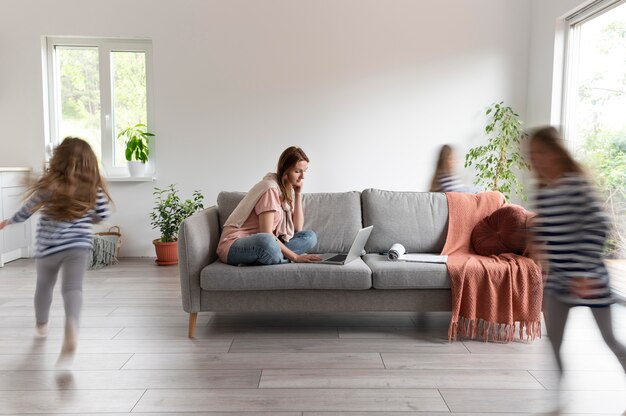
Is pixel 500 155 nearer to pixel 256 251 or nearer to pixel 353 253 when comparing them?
pixel 353 253

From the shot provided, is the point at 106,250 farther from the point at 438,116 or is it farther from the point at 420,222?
the point at 438,116

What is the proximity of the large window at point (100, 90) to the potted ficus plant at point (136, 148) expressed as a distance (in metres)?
0.09

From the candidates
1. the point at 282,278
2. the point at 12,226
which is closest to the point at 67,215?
the point at 282,278

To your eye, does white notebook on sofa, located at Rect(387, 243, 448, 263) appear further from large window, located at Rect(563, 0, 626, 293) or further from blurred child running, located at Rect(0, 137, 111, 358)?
blurred child running, located at Rect(0, 137, 111, 358)

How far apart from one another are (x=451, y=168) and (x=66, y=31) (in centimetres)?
373

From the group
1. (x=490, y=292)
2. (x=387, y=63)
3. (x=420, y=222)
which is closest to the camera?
(x=490, y=292)

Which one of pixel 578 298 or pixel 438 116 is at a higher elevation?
pixel 438 116

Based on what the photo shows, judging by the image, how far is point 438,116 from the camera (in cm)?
474

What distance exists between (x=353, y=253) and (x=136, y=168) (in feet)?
9.22

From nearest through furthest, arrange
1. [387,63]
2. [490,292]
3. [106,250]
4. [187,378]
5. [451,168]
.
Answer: [187,378] < [490,292] < [451,168] < [106,250] < [387,63]

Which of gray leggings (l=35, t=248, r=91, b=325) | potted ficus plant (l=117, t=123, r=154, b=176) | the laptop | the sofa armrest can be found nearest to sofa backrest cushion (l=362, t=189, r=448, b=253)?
the laptop

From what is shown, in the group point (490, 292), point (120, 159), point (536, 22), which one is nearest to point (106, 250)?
point (120, 159)

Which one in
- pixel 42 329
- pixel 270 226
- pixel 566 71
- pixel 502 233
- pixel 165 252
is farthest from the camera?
pixel 165 252

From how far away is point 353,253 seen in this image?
273 cm
